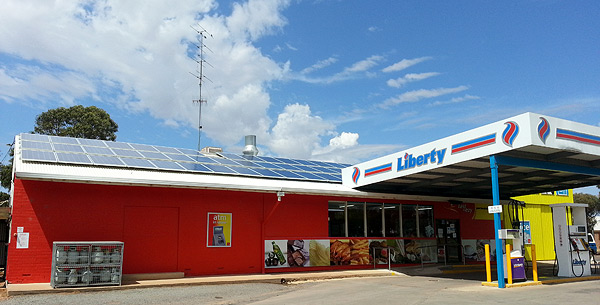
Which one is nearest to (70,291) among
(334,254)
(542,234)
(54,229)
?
(54,229)

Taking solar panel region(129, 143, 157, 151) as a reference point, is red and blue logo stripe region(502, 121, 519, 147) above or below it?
below

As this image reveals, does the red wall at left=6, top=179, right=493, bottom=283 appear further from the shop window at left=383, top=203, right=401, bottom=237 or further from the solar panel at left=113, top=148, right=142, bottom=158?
the shop window at left=383, top=203, right=401, bottom=237

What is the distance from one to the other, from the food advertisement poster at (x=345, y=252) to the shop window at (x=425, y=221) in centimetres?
37

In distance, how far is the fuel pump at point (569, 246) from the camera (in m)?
16.7

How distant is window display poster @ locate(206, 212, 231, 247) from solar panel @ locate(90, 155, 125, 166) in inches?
A: 138

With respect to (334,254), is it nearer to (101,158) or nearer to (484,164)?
(484,164)

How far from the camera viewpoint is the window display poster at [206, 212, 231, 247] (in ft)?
55.1

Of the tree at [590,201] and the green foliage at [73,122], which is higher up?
the green foliage at [73,122]

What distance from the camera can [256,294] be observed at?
13383 millimetres

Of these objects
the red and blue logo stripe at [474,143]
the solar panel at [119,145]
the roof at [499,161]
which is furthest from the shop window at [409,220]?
the solar panel at [119,145]

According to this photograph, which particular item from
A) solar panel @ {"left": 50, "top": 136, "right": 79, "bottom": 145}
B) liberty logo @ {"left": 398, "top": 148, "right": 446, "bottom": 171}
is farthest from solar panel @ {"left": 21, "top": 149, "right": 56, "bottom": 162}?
liberty logo @ {"left": 398, "top": 148, "right": 446, "bottom": 171}

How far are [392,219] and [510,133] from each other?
29.1 ft

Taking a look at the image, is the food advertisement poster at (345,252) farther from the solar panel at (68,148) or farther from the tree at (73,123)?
the tree at (73,123)

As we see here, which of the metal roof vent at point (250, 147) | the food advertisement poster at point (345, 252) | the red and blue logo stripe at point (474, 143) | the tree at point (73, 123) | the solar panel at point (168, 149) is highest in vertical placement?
the tree at point (73, 123)
